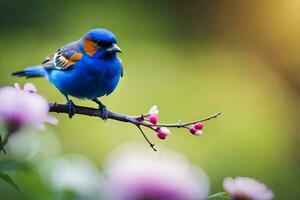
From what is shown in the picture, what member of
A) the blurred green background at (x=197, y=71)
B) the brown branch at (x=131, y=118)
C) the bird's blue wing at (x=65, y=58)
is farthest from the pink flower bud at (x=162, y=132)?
the blurred green background at (x=197, y=71)

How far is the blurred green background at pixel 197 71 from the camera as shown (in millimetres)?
3158

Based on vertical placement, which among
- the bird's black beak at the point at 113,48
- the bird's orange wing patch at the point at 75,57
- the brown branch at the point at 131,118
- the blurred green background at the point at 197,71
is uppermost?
the blurred green background at the point at 197,71

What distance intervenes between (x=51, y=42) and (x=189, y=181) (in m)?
3.25

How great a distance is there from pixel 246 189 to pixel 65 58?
0.89 meters

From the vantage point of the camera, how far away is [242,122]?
3455mm

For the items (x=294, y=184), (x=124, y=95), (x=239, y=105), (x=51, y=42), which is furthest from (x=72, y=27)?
(x=294, y=184)

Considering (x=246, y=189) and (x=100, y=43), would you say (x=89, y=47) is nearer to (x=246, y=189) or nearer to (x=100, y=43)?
(x=100, y=43)

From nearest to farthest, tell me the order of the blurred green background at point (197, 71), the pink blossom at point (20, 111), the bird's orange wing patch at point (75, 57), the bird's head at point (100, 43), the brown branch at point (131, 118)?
the pink blossom at point (20, 111) < the brown branch at point (131, 118) < the bird's head at point (100, 43) < the bird's orange wing patch at point (75, 57) < the blurred green background at point (197, 71)

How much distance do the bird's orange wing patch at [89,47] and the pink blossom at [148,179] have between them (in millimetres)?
817

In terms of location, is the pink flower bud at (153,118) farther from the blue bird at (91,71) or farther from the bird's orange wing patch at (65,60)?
the bird's orange wing patch at (65,60)

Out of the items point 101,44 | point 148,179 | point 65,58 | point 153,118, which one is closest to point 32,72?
point 65,58

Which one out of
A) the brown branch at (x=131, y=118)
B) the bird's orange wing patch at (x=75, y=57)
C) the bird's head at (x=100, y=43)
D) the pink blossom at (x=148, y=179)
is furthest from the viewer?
the bird's orange wing patch at (x=75, y=57)

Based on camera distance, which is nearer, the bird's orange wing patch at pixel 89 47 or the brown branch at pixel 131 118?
the brown branch at pixel 131 118

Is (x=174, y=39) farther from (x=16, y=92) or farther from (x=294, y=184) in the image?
(x=16, y=92)
